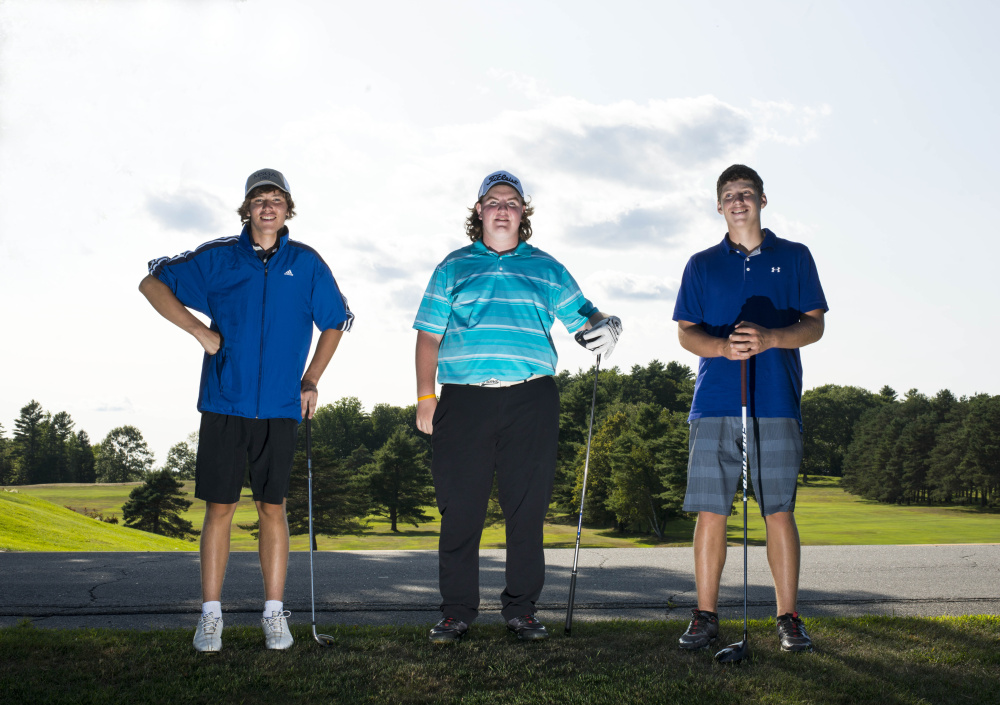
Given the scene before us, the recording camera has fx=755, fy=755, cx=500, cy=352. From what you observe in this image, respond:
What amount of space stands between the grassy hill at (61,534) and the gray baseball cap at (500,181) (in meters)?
A: 12.5

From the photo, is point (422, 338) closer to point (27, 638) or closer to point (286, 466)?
point (286, 466)

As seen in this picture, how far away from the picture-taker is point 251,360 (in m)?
3.70

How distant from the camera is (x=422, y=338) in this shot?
13.1 feet

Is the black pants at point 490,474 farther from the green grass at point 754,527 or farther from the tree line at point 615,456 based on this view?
the tree line at point 615,456

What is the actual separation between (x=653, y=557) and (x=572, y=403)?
5011cm

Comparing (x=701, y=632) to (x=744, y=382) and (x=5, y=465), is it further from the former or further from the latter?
(x=5, y=465)

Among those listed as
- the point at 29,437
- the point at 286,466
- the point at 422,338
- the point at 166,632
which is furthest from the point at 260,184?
the point at 29,437

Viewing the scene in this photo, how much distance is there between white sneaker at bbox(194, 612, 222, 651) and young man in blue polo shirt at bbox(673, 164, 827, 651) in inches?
85.8

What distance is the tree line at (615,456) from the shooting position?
41.3 meters

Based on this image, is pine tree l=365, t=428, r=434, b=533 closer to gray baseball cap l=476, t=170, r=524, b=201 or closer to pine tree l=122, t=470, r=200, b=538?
pine tree l=122, t=470, r=200, b=538

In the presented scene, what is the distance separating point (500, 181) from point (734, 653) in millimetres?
2575

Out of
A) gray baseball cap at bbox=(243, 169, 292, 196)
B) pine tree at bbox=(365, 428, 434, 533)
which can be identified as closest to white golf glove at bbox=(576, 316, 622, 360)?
gray baseball cap at bbox=(243, 169, 292, 196)

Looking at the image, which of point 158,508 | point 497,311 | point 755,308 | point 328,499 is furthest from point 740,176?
point 158,508

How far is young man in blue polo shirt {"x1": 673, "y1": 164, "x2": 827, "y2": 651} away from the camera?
3750mm
